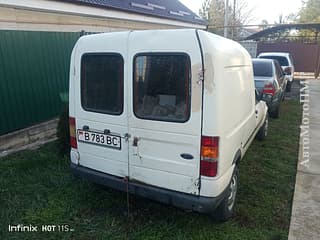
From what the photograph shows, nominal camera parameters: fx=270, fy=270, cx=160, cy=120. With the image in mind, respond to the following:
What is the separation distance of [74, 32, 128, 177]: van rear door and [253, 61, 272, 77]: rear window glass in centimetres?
560

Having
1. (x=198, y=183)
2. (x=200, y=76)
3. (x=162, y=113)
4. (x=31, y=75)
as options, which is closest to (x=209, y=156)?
(x=198, y=183)

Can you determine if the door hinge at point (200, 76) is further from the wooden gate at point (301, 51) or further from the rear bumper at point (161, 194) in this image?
the wooden gate at point (301, 51)

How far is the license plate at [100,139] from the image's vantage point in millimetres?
2807

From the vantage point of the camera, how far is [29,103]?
532 centimetres

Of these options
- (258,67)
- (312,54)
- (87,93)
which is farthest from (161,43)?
(312,54)

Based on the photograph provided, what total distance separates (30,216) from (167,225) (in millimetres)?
1541

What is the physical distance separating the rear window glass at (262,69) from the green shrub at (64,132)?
525 centimetres

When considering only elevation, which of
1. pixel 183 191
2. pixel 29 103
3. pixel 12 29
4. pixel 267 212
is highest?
pixel 12 29

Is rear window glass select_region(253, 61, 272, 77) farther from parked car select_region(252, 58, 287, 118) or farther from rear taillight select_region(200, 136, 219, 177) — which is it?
rear taillight select_region(200, 136, 219, 177)

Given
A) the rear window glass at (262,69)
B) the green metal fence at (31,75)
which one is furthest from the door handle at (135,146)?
the rear window glass at (262,69)

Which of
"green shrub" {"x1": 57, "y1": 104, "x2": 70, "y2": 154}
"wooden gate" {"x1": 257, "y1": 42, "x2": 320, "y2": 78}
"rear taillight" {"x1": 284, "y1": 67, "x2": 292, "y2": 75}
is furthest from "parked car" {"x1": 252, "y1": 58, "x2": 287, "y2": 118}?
"wooden gate" {"x1": 257, "y1": 42, "x2": 320, "y2": 78}

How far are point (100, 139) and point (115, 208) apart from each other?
90cm

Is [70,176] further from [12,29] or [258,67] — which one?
[258,67]

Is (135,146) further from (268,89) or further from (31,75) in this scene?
(268,89)
